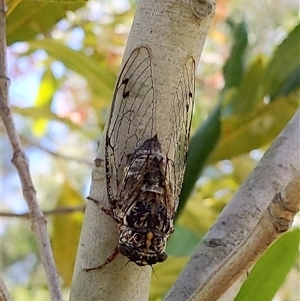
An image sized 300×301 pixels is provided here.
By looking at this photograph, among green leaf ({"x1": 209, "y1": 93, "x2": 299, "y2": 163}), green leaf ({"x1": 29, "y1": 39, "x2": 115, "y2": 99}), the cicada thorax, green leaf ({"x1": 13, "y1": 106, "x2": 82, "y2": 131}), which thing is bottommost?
the cicada thorax

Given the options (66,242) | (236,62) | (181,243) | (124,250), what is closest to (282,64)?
(236,62)

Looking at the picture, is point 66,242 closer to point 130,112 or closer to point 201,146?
point 201,146

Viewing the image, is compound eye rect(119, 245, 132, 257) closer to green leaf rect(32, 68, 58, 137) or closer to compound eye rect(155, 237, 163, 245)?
compound eye rect(155, 237, 163, 245)

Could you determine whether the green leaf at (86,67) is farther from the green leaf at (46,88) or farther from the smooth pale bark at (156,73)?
the smooth pale bark at (156,73)

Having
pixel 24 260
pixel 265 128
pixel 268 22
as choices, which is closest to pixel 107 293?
pixel 265 128

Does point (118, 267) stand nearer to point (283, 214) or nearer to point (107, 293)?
point (107, 293)

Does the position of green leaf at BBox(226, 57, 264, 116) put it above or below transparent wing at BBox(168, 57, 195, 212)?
above

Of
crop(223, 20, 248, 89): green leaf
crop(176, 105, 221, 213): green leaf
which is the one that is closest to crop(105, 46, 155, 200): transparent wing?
crop(176, 105, 221, 213): green leaf

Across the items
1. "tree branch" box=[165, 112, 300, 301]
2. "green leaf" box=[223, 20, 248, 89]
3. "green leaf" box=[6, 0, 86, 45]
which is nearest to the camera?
"tree branch" box=[165, 112, 300, 301]
